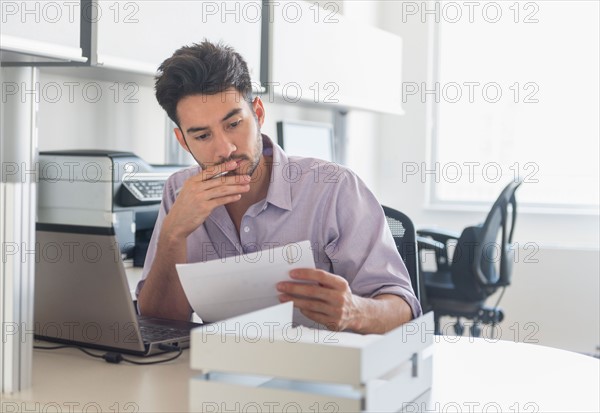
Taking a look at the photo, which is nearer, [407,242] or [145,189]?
[407,242]

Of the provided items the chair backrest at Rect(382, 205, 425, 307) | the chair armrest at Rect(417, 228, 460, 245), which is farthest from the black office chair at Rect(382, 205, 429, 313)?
the chair armrest at Rect(417, 228, 460, 245)

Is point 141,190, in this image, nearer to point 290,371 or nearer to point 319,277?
point 319,277

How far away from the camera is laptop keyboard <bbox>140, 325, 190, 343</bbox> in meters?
1.46

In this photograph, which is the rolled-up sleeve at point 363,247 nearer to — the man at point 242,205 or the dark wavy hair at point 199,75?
the man at point 242,205

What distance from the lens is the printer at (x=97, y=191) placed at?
2.14 metres

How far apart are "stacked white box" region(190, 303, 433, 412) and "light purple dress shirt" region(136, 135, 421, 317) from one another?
0.61 metres

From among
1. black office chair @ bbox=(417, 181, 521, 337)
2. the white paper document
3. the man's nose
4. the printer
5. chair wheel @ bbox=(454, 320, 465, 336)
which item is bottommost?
chair wheel @ bbox=(454, 320, 465, 336)

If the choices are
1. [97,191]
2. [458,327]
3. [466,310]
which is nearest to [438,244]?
[466,310]

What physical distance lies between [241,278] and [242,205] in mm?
510

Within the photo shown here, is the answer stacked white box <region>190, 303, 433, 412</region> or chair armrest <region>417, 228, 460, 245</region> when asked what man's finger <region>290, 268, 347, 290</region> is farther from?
chair armrest <region>417, 228, 460, 245</region>

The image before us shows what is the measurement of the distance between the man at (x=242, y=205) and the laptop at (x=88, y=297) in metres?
0.23

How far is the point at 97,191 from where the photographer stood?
2.15 meters

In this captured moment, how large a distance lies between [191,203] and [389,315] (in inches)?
18.3

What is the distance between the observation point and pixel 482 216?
4477 millimetres
